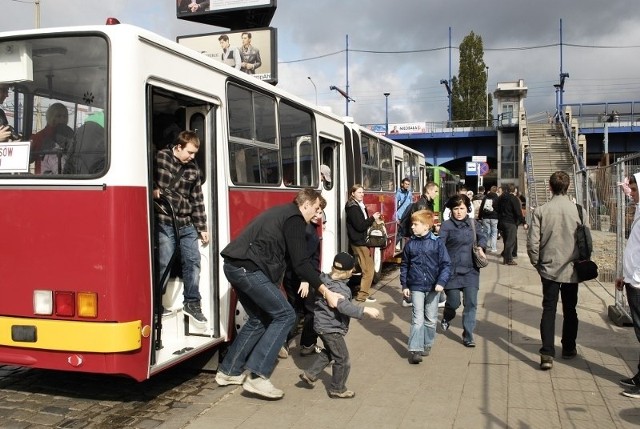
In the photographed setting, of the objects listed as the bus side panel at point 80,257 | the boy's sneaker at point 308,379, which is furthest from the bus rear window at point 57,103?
the boy's sneaker at point 308,379

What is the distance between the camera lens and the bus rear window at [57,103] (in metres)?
4.62

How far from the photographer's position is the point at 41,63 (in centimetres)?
481

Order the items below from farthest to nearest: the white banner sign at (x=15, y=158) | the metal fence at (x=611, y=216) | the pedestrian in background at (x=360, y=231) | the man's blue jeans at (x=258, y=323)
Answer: the pedestrian in background at (x=360, y=231) < the metal fence at (x=611, y=216) < the man's blue jeans at (x=258, y=323) < the white banner sign at (x=15, y=158)

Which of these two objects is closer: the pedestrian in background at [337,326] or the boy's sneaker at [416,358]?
the pedestrian in background at [337,326]

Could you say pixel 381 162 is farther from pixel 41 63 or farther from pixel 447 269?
pixel 41 63

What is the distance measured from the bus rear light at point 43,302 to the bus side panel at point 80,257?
3 centimetres

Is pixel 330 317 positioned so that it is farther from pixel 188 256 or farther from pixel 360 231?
pixel 360 231

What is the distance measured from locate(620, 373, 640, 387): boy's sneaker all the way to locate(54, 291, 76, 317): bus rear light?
471 cm

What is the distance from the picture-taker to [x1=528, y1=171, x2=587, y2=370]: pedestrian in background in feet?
19.9

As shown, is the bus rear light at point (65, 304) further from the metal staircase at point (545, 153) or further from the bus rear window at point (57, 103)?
the metal staircase at point (545, 153)

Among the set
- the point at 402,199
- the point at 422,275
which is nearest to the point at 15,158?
the point at 422,275

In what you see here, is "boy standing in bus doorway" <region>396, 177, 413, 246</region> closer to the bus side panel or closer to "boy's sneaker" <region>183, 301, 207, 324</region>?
"boy's sneaker" <region>183, 301, 207, 324</region>

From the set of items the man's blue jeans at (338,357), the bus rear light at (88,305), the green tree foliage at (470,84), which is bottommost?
A: the man's blue jeans at (338,357)

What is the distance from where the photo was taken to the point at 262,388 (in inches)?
211
